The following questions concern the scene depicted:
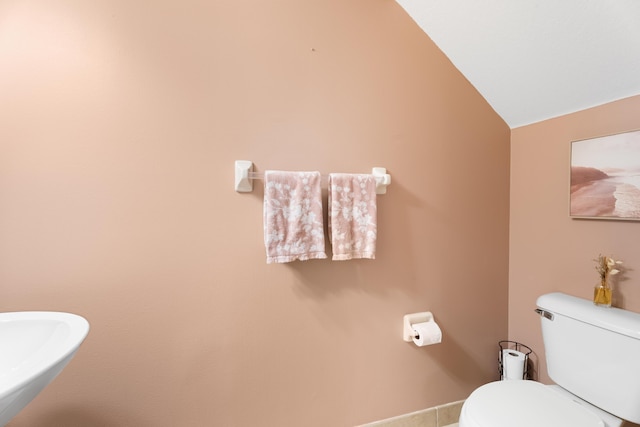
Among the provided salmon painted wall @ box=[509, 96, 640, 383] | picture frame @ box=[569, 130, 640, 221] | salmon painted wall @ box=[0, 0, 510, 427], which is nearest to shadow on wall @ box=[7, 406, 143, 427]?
salmon painted wall @ box=[0, 0, 510, 427]

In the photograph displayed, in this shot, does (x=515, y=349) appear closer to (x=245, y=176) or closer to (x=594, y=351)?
(x=594, y=351)

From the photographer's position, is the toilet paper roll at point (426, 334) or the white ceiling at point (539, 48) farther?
the toilet paper roll at point (426, 334)

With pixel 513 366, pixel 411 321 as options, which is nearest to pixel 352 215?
pixel 411 321

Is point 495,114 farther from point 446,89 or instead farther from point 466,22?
point 466,22

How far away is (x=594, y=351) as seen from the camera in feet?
3.72

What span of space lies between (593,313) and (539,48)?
112 centimetres

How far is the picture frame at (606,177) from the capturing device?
3.85 ft

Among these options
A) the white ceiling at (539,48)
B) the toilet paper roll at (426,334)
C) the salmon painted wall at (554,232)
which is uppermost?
the white ceiling at (539,48)

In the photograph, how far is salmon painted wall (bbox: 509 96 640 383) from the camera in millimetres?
1224

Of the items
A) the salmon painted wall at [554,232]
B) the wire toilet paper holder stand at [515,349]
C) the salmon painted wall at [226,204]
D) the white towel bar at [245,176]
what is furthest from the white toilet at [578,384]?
the white towel bar at [245,176]

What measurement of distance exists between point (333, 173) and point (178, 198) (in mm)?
655

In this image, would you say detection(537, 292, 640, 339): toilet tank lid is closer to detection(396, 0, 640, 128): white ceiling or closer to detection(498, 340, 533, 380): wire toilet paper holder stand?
detection(498, 340, 533, 380): wire toilet paper holder stand

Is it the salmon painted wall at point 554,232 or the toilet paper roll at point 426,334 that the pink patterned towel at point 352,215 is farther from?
the salmon painted wall at point 554,232

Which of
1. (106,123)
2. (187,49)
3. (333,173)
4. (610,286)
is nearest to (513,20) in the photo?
(333,173)
